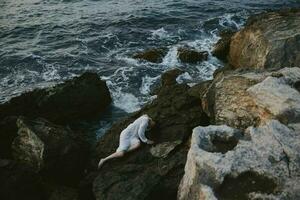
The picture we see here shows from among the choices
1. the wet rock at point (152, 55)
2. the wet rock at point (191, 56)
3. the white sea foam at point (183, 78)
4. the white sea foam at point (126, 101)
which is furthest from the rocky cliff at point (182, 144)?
the wet rock at point (152, 55)

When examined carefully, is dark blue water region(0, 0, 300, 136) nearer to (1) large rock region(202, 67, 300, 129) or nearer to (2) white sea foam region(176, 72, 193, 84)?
(2) white sea foam region(176, 72, 193, 84)

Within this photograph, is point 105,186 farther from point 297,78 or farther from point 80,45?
point 80,45

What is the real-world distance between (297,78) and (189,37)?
1658 centimetres

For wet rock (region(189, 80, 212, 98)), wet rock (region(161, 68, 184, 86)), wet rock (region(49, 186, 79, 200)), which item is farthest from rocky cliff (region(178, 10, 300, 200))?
wet rock (region(161, 68, 184, 86))

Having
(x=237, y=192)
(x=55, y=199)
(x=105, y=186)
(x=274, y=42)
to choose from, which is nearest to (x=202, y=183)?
(x=237, y=192)

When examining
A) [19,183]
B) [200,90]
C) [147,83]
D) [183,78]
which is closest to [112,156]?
[19,183]

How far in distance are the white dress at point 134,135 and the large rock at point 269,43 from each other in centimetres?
683

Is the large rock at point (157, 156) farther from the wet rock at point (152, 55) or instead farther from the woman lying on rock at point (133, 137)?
the wet rock at point (152, 55)

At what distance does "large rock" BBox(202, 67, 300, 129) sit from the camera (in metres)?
11.4

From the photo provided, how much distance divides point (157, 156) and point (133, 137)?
1.38 meters

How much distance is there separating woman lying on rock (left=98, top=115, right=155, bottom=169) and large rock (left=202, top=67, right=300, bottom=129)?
208cm

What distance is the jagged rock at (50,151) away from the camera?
42.0 ft

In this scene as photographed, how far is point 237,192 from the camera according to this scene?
29.2 ft

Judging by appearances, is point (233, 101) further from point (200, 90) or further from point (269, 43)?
point (269, 43)
